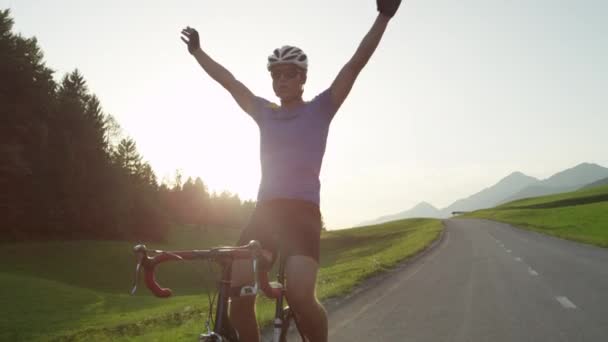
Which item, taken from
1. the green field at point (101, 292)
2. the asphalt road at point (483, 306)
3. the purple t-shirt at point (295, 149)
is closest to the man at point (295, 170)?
the purple t-shirt at point (295, 149)

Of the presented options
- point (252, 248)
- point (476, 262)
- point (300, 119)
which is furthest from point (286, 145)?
point (476, 262)

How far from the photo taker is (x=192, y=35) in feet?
14.8

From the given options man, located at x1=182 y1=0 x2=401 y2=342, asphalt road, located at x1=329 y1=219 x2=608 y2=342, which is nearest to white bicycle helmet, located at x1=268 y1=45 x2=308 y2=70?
man, located at x1=182 y1=0 x2=401 y2=342

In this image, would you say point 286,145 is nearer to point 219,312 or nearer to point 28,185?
point 219,312

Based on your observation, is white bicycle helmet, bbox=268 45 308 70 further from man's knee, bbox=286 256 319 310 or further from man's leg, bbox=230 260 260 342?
man's leg, bbox=230 260 260 342

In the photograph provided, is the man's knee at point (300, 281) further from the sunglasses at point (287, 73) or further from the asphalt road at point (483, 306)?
the asphalt road at point (483, 306)

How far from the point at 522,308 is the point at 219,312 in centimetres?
820

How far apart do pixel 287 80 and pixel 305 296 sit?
5.38ft

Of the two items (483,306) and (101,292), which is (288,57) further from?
(101,292)

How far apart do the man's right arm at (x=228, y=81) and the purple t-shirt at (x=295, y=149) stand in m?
0.33

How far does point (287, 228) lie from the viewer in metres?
3.53

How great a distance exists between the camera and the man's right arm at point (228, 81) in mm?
4191

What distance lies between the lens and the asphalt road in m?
7.36

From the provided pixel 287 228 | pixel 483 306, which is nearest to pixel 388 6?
pixel 287 228
